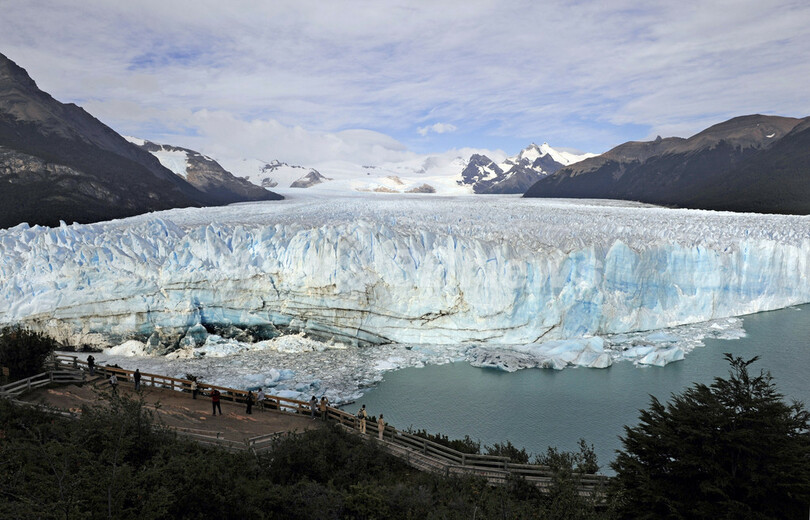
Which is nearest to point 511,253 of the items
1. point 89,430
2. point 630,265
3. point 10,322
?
point 630,265

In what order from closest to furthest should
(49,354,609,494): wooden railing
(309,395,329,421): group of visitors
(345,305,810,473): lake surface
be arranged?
(49,354,609,494): wooden railing, (309,395,329,421): group of visitors, (345,305,810,473): lake surface

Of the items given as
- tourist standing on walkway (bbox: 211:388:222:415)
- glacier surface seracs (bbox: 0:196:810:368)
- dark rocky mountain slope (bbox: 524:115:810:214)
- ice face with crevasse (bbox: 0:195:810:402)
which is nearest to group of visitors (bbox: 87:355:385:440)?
tourist standing on walkway (bbox: 211:388:222:415)

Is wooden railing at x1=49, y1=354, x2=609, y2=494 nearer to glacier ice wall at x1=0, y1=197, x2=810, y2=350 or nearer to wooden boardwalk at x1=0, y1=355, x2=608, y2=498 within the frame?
wooden boardwalk at x1=0, y1=355, x2=608, y2=498

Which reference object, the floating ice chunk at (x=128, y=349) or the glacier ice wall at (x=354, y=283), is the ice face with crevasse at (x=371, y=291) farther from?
the floating ice chunk at (x=128, y=349)

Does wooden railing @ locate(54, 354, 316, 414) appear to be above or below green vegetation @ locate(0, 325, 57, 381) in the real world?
below

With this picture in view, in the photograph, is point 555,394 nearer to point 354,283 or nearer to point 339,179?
point 354,283

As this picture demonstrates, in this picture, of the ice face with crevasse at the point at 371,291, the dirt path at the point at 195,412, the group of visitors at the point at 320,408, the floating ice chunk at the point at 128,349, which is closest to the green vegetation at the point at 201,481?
the dirt path at the point at 195,412
